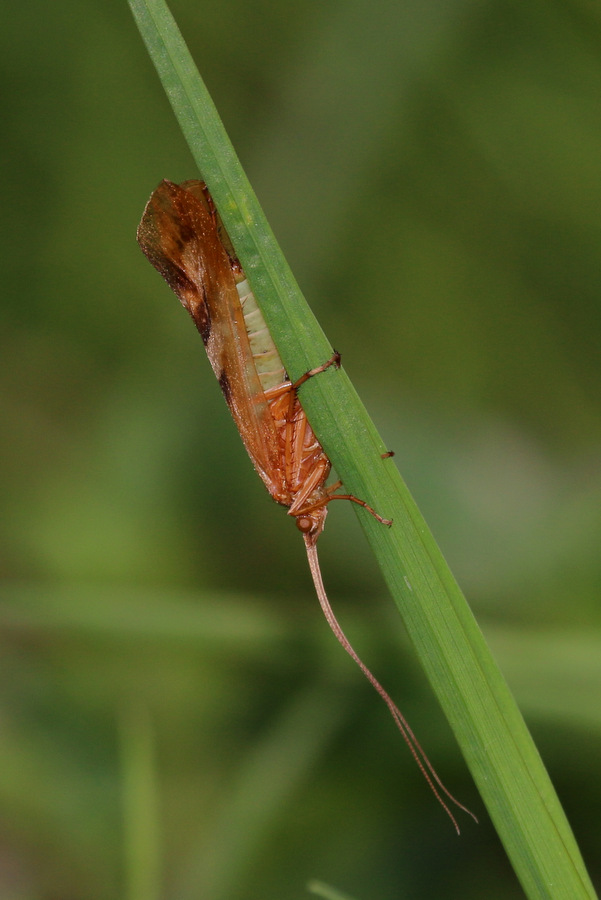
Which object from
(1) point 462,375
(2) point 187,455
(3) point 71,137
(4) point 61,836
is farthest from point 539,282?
(4) point 61,836

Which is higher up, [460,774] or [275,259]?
[275,259]

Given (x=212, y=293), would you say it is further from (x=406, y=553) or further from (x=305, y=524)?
(x=406, y=553)

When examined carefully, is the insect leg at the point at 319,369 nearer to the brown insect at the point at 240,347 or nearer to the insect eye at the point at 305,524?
the brown insect at the point at 240,347

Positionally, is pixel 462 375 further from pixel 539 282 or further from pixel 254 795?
pixel 254 795

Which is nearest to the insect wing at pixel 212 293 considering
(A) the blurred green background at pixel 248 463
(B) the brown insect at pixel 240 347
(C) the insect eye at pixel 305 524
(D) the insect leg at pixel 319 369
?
(B) the brown insect at pixel 240 347

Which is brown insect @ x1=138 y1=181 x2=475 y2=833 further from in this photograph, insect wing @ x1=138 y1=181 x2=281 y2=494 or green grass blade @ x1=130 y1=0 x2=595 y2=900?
green grass blade @ x1=130 y1=0 x2=595 y2=900

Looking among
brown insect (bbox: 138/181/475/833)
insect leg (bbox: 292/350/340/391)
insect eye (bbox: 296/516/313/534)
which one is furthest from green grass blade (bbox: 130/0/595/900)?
insect eye (bbox: 296/516/313/534)
